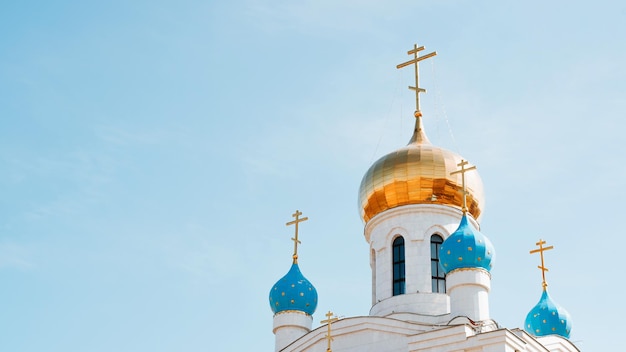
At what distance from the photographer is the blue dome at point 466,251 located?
59.1 feet

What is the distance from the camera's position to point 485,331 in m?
17.3

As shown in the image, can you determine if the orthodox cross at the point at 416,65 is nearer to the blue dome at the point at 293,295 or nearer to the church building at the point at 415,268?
the church building at the point at 415,268

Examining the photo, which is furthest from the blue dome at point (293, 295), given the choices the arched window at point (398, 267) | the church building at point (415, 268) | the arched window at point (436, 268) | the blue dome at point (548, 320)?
the blue dome at point (548, 320)

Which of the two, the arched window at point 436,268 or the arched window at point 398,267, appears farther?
the arched window at point 398,267

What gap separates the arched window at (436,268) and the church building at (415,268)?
18 millimetres

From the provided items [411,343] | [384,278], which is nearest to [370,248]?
[384,278]

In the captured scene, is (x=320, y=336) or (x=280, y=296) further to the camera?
(x=280, y=296)

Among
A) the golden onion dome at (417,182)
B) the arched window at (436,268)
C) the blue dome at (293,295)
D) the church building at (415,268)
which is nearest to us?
the church building at (415,268)

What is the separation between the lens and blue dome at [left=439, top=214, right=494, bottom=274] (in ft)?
59.1

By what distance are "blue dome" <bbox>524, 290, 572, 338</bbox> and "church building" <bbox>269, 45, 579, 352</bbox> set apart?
0.06ft

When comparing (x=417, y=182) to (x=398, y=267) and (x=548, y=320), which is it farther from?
(x=548, y=320)

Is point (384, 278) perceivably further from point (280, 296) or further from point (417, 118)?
point (417, 118)

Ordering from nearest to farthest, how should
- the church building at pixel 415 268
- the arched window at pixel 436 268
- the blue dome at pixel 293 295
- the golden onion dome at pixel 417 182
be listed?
1. the church building at pixel 415 268
2. the arched window at pixel 436 268
3. the blue dome at pixel 293 295
4. the golden onion dome at pixel 417 182

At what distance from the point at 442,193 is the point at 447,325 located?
11.7ft
